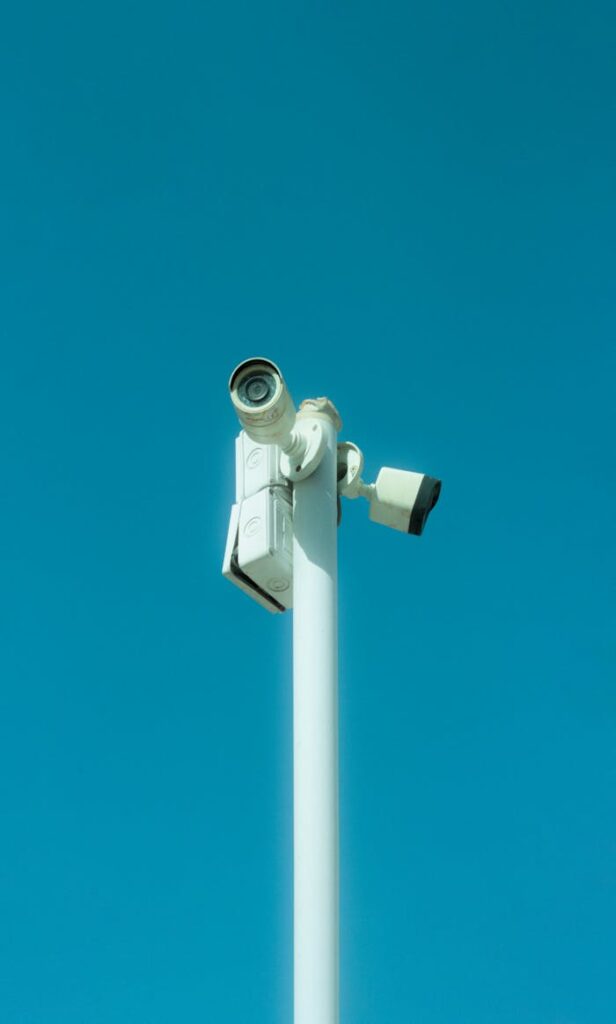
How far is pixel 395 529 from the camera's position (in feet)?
21.8

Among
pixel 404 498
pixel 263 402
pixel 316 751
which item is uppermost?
pixel 404 498

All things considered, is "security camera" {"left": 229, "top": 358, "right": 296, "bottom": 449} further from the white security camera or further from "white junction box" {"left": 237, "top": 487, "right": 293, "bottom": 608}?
"white junction box" {"left": 237, "top": 487, "right": 293, "bottom": 608}

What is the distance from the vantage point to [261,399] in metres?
5.70

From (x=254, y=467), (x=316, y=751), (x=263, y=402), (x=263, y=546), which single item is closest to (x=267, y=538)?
(x=263, y=546)

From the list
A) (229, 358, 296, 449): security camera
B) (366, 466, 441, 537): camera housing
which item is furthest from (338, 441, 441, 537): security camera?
(229, 358, 296, 449): security camera

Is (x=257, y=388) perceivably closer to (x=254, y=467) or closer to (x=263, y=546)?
(x=254, y=467)

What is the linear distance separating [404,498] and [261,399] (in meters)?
1.25

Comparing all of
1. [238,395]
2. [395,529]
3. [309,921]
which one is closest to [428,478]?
[395,529]

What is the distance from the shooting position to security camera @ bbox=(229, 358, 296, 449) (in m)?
5.63

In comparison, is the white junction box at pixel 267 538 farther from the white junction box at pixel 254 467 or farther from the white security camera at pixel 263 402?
the white security camera at pixel 263 402

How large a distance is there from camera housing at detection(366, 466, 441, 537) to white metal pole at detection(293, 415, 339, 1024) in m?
0.42

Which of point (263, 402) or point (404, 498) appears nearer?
point (263, 402)

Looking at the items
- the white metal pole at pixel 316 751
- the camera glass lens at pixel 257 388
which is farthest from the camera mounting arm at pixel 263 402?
the white metal pole at pixel 316 751

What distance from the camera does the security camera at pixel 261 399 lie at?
18.5 ft
